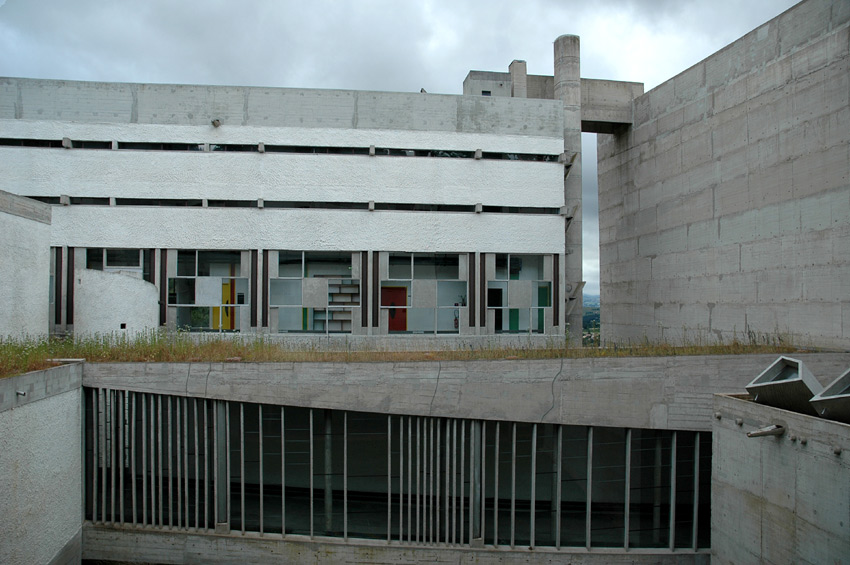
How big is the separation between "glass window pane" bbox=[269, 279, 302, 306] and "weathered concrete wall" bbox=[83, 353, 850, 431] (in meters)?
7.28

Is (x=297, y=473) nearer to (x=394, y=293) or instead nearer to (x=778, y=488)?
(x=394, y=293)

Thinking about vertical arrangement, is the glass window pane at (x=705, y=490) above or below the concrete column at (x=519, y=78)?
below

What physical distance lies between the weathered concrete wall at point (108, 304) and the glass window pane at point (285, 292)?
4.34 metres

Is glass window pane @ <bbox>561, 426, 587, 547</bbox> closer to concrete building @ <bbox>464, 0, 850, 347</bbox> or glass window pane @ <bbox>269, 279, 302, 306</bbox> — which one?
concrete building @ <bbox>464, 0, 850, 347</bbox>

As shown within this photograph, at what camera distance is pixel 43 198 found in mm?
18531

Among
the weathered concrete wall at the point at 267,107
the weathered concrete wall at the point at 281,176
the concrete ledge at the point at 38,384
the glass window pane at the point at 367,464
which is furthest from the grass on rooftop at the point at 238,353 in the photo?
the weathered concrete wall at the point at 267,107

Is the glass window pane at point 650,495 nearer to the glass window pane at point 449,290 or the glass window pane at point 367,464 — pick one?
the glass window pane at point 367,464

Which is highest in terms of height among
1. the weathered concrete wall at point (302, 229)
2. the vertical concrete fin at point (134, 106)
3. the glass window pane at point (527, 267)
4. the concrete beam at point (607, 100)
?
the concrete beam at point (607, 100)

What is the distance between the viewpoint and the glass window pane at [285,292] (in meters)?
19.1

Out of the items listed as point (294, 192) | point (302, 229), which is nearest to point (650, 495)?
point (302, 229)

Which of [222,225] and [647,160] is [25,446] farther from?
[647,160]

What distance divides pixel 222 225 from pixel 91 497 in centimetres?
921

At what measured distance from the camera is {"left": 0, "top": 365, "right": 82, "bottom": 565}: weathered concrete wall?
9133mm

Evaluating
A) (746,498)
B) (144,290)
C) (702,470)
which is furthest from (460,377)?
(144,290)
